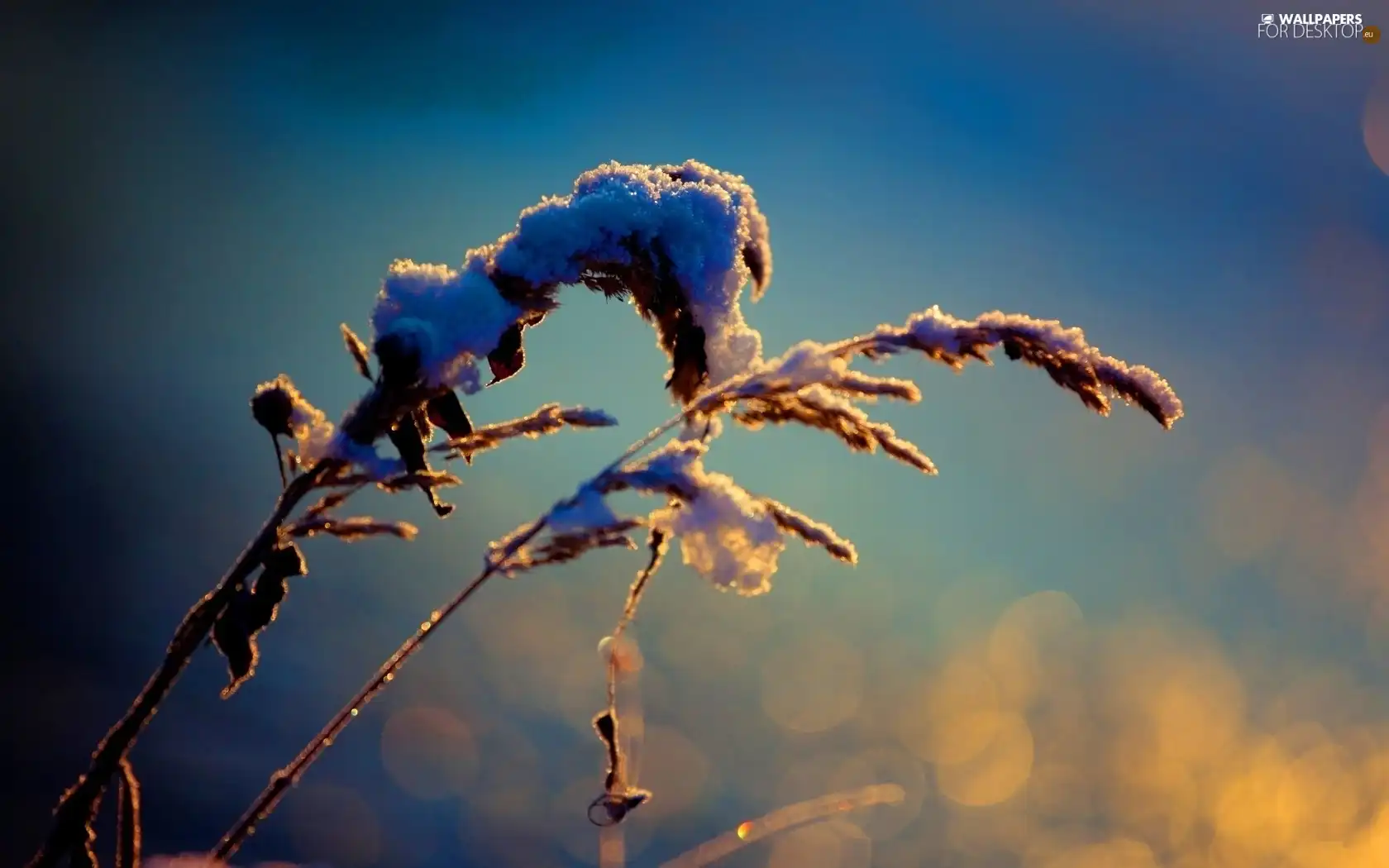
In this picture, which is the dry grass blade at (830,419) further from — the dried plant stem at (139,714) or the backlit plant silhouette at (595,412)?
the dried plant stem at (139,714)

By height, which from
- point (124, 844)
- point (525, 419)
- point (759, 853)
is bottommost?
point (124, 844)

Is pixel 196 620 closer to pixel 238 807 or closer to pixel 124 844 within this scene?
pixel 124 844

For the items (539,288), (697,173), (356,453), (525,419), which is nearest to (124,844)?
(356,453)

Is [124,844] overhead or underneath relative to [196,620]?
underneath

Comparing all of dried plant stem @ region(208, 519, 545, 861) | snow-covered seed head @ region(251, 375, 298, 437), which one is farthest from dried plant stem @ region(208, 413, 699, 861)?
snow-covered seed head @ region(251, 375, 298, 437)

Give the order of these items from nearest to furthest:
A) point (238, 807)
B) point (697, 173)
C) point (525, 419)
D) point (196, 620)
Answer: point (196, 620)
point (525, 419)
point (697, 173)
point (238, 807)

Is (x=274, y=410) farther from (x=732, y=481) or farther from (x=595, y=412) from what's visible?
(x=732, y=481)

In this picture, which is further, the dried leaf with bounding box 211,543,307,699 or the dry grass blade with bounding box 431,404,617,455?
the dry grass blade with bounding box 431,404,617,455

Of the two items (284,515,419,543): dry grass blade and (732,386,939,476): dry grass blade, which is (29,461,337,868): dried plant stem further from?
(732,386,939,476): dry grass blade

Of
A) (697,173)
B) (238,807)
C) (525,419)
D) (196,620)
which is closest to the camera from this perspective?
(196,620)
